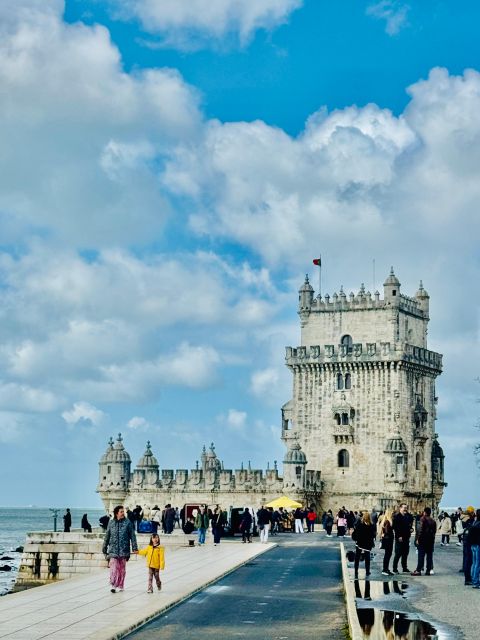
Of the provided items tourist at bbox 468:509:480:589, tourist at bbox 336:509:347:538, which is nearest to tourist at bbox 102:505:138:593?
tourist at bbox 468:509:480:589

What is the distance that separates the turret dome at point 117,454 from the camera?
9044cm

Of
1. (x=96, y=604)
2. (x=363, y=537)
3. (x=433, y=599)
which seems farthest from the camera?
(x=363, y=537)

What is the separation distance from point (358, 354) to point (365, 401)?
3.33 meters

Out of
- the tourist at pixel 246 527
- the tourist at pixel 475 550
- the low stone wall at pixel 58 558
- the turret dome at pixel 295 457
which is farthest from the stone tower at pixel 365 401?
the tourist at pixel 475 550

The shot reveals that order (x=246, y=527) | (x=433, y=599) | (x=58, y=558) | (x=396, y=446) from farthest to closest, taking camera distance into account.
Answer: (x=396, y=446)
(x=246, y=527)
(x=58, y=558)
(x=433, y=599)

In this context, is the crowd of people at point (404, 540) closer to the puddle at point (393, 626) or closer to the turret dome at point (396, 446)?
the puddle at point (393, 626)

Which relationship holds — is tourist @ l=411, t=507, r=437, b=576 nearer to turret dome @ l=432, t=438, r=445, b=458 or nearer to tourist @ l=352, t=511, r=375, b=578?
tourist @ l=352, t=511, r=375, b=578

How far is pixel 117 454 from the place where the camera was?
297 feet

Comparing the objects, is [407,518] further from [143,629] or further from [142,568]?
[143,629]

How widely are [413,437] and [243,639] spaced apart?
6723 centimetres

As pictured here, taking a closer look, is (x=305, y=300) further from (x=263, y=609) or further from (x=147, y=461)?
(x=263, y=609)

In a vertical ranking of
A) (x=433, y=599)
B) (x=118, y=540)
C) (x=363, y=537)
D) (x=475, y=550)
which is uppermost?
(x=363, y=537)

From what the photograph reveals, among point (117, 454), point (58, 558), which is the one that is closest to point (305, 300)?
point (117, 454)

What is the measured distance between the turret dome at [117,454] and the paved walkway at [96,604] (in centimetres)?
5358
